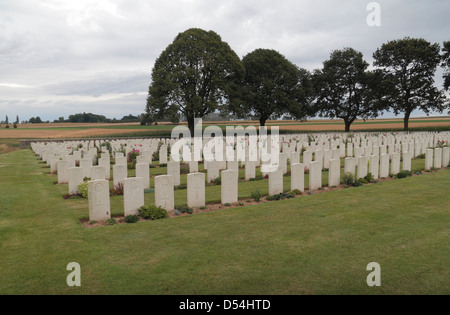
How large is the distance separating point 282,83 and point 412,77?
53.7 feet

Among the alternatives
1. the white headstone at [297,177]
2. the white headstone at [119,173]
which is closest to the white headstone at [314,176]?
the white headstone at [297,177]

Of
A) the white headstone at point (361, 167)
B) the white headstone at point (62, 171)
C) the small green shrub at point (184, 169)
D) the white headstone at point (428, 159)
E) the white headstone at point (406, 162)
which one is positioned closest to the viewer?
the white headstone at point (361, 167)

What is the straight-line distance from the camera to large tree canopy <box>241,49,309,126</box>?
137ft

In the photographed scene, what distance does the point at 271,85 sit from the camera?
41562 mm

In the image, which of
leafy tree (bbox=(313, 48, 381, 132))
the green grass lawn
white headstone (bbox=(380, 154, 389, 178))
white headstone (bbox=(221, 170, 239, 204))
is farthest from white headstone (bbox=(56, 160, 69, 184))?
leafy tree (bbox=(313, 48, 381, 132))

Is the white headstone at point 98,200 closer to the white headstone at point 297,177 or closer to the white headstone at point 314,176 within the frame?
the white headstone at point 297,177

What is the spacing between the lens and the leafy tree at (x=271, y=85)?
1645 inches

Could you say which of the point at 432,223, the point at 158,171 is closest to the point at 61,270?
the point at 432,223

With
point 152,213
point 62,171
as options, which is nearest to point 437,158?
point 152,213

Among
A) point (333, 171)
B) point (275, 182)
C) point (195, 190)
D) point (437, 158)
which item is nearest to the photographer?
point (195, 190)

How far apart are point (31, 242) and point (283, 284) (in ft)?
14.5

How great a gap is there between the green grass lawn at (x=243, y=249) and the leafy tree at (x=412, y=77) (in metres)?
37.4

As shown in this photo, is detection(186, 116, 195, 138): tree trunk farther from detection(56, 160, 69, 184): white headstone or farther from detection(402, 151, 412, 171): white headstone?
→ detection(402, 151, 412, 171): white headstone

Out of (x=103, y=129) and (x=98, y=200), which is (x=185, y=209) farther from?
(x=103, y=129)
